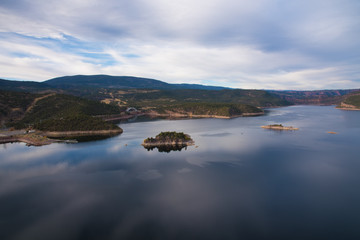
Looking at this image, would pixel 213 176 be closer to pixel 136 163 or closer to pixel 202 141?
pixel 136 163

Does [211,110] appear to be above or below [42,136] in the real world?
above

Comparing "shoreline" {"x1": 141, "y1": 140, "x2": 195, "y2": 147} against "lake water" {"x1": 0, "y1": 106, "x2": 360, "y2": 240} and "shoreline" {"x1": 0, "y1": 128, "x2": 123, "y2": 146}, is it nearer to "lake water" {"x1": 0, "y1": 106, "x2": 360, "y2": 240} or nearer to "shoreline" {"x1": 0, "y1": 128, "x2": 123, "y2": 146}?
"lake water" {"x1": 0, "y1": 106, "x2": 360, "y2": 240}

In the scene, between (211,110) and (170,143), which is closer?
(170,143)

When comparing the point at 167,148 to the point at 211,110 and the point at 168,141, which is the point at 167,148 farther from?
the point at 211,110

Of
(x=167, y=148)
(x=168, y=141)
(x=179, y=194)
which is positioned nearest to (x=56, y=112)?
(x=168, y=141)

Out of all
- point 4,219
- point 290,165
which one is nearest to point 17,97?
point 4,219

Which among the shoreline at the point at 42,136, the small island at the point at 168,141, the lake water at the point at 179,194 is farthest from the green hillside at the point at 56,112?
the small island at the point at 168,141

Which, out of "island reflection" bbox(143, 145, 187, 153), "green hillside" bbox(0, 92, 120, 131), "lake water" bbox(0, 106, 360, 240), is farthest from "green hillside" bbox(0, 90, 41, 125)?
"island reflection" bbox(143, 145, 187, 153)

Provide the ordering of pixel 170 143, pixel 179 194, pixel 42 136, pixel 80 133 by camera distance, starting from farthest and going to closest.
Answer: pixel 80 133
pixel 42 136
pixel 170 143
pixel 179 194
